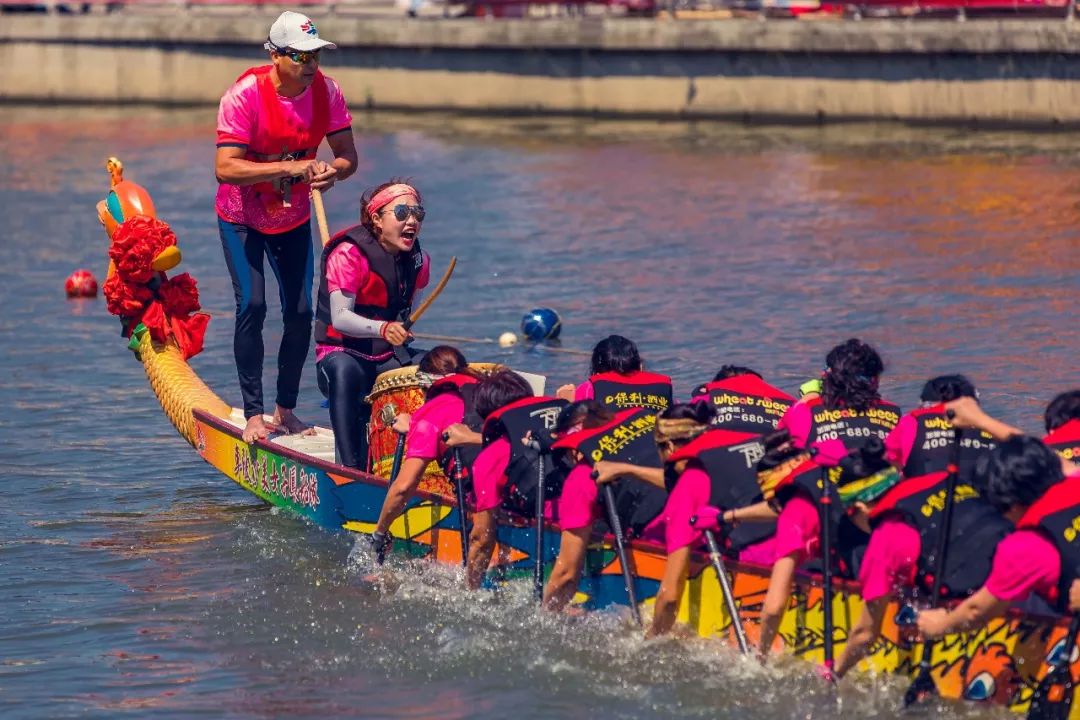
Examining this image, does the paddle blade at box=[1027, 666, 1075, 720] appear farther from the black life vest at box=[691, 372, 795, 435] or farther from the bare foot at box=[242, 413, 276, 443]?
the bare foot at box=[242, 413, 276, 443]

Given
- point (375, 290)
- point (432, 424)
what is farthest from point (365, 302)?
point (432, 424)

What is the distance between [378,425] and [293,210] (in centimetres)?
145

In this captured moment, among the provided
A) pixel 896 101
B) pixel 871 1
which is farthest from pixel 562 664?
pixel 871 1

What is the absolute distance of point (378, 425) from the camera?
10797mm

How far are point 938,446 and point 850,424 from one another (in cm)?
53

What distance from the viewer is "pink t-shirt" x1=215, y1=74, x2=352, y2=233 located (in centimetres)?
1072

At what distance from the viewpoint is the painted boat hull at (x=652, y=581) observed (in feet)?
25.2

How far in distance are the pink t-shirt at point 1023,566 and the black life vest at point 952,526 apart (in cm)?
44

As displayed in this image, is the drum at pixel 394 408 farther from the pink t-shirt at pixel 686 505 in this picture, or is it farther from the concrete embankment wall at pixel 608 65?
the concrete embankment wall at pixel 608 65

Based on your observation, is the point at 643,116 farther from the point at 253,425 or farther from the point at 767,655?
the point at 767,655

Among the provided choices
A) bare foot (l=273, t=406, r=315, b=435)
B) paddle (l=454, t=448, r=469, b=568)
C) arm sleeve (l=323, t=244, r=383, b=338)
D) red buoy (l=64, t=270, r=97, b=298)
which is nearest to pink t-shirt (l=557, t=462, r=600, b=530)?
paddle (l=454, t=448, r=469, b=568)

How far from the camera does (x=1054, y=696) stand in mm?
7547

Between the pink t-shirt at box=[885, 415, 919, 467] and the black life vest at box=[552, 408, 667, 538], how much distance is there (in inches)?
44.7

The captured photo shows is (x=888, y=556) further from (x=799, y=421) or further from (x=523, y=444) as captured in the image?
(x=523, y=444)
